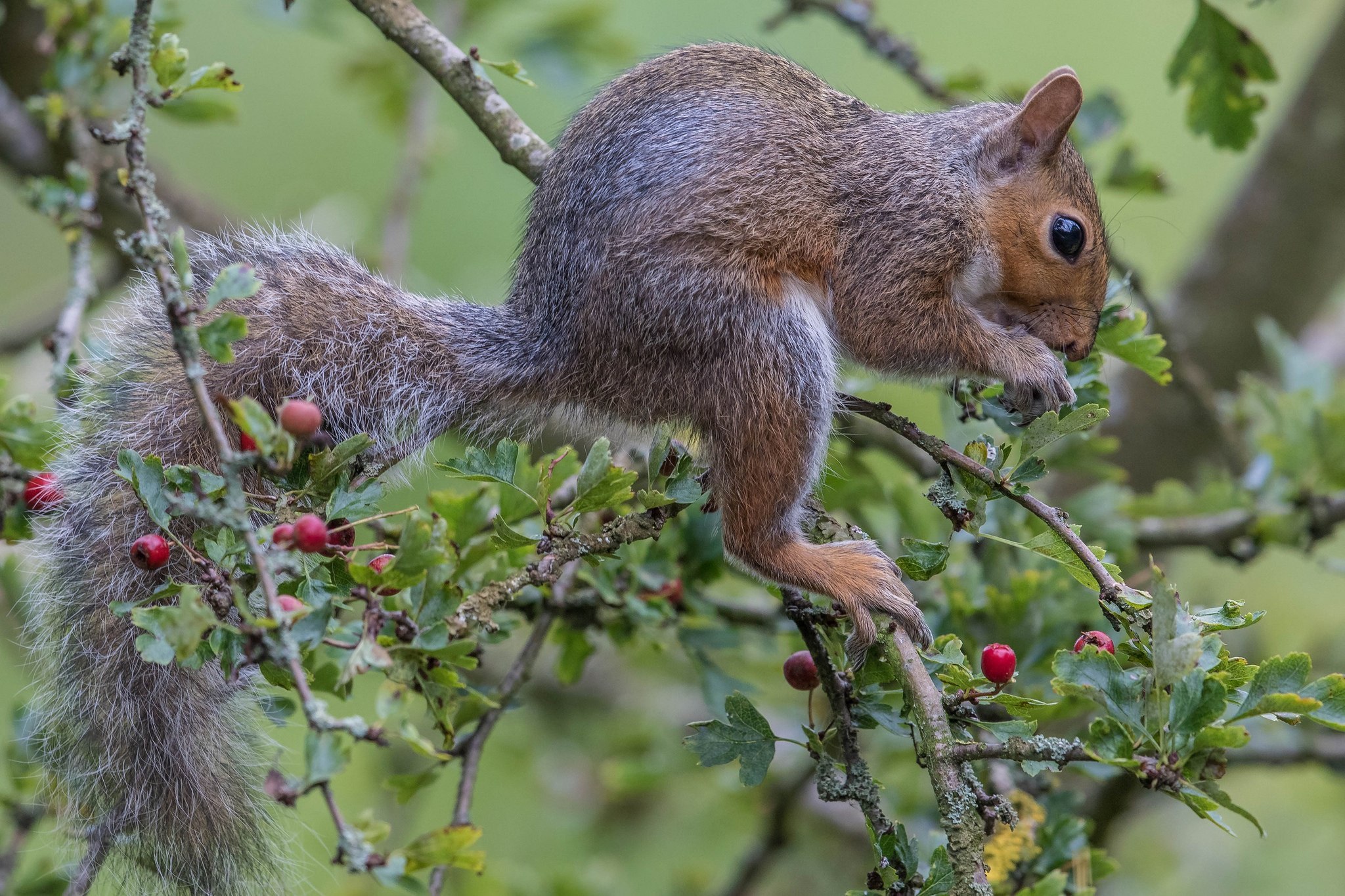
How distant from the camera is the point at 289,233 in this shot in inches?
81.0

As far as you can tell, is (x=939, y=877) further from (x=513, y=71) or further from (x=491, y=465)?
(x=513, y=71)

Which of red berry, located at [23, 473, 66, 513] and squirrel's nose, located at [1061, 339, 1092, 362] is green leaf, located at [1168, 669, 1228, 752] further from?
red berry, located at [23, 473, 66, 513]

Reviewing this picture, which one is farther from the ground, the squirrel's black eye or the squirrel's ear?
the squirrel's ear

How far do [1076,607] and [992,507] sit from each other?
0.25m

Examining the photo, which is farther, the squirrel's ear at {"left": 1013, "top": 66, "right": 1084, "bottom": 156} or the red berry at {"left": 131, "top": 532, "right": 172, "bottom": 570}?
the squirrel's ear at {"left": 1013, "top": 66, "right": 1084, "bottom": 156}

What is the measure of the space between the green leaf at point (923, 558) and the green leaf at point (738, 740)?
0.27 m

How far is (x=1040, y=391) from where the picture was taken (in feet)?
6.74

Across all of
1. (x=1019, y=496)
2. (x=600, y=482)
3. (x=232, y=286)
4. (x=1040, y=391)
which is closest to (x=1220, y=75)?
(x=1040, y=391)

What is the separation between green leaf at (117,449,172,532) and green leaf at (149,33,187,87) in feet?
1.57

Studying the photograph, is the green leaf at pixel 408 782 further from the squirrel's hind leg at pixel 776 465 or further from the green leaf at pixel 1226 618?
the green leaf at pixel 1226 618

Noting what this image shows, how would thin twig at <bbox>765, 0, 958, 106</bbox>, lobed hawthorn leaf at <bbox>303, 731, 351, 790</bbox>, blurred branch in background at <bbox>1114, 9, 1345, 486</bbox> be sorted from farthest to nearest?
blurred branch in background at <bbox>1114, 9, 1345, 486</bbox>, thin twig at <bbox>765, 0, 958, 106</bbox>, lobed hawthorn leaf at <bbox>303, 731, 351, 790</bbox>

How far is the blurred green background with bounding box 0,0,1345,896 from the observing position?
3.03 m

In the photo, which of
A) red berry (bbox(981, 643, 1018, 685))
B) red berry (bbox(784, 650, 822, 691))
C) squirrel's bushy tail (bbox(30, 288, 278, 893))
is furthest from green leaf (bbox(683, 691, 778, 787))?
squirrel's bushy tail (bbox(30, 288, 278, 893))

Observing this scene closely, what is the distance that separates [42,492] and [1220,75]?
7.47ft
